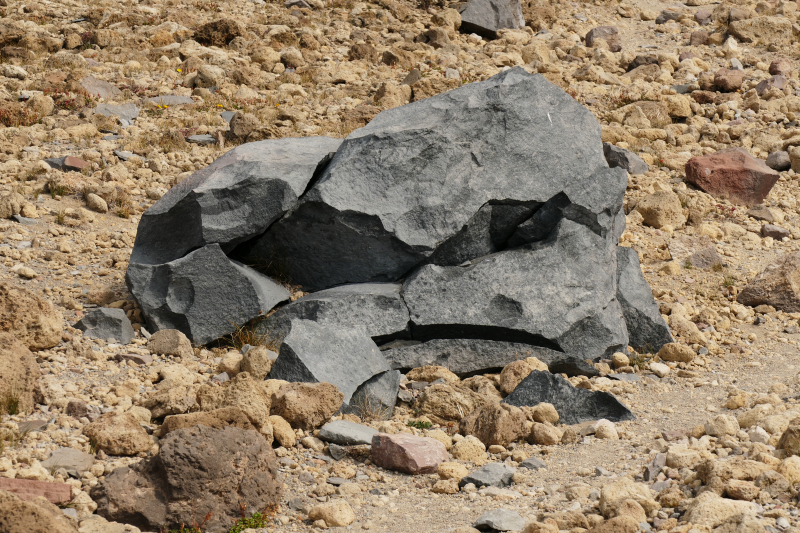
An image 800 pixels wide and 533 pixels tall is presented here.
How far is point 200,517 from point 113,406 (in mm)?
1687

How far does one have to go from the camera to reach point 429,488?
5.10m

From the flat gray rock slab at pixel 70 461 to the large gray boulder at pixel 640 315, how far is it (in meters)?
5.37

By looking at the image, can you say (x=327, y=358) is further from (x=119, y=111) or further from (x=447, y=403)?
(x=119, y=111)

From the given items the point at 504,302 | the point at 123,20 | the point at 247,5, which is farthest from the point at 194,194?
the point at 247,5

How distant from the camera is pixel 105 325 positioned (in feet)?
22.5

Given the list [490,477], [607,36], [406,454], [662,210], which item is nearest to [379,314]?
[406,454]

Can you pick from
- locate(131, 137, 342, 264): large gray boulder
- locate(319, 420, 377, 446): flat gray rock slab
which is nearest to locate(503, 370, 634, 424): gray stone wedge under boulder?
locate(319, 420, 377, 446): flat gray rock slab

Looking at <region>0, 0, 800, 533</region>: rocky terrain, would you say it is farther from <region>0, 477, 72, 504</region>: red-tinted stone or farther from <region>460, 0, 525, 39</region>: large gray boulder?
<region>460, 0, 525, 39</region>: large gray boulder

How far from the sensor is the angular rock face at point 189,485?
172 inches

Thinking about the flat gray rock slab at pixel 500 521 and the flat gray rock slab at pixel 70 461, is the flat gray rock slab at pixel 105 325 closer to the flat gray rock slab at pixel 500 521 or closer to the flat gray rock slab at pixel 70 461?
the flat gray rock slab at pixel 70 461

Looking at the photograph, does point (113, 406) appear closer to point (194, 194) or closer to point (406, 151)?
point (194, 194)

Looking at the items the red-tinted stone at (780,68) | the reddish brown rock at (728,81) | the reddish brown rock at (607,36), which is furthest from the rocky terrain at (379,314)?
the reddish brown rock at (607,36)

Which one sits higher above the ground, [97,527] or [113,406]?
[97,527]

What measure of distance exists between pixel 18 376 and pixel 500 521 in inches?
137
